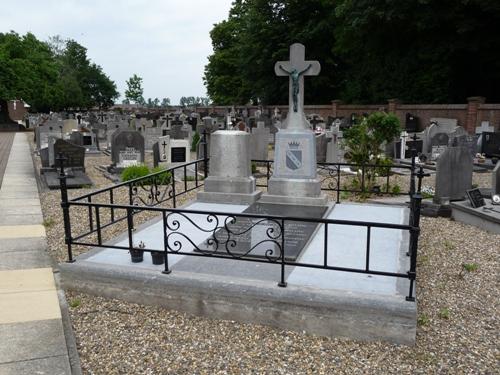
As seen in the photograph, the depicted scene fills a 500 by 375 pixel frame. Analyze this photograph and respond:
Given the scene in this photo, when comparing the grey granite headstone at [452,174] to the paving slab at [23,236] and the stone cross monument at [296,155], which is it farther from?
the paving slab at [23,236]

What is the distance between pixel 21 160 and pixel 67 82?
60710 mm

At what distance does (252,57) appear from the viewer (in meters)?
41.7

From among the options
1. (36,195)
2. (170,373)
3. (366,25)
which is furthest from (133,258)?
(366,25)

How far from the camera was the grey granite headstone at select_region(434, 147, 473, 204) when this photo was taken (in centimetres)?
922

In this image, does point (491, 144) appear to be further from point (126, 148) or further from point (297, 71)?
point (126, 148)

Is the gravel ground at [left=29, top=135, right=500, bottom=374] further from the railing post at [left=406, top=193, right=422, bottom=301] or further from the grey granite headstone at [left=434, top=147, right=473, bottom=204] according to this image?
the grey granite headstone at [left=434, top=147, right=473, bottom=204]

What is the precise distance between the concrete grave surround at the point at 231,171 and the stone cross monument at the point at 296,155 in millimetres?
468

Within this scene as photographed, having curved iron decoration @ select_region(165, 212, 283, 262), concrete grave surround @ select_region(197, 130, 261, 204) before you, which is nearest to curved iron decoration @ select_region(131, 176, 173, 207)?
concrete grave surround @ select_region(197, 130, 261, 204)

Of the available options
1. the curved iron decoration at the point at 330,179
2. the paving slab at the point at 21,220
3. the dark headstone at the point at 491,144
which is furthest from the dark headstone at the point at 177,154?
the dark headstone at the point at 491,144

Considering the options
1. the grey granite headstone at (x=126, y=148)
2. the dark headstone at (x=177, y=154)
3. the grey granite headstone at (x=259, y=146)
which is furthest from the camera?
the grey granite headstone at (x=259, y=146)

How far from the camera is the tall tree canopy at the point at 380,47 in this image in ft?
85.9

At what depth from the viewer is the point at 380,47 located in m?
32.2

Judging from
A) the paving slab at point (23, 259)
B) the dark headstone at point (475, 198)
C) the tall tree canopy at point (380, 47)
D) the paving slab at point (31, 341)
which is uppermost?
the tall tree canopy at point (380, 47)

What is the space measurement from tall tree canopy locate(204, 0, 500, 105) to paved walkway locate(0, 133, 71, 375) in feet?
78.4
